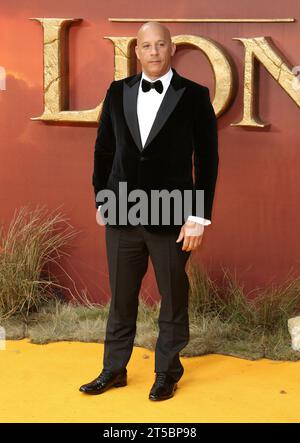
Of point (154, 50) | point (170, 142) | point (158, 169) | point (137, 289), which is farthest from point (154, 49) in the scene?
point (137, 289)

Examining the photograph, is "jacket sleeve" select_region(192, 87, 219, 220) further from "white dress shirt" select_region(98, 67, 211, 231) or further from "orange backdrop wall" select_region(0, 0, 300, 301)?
"orange backdrop wall" select_region(0, 0, 300, 301)

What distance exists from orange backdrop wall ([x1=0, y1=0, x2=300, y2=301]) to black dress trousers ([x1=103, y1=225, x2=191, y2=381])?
107 cm

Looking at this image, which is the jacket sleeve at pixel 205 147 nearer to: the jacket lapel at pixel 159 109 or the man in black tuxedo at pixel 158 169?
the man in black tuxedo at pixel 158 169

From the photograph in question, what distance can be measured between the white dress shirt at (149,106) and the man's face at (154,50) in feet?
0.17

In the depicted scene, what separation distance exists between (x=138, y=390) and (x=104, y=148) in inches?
44.3

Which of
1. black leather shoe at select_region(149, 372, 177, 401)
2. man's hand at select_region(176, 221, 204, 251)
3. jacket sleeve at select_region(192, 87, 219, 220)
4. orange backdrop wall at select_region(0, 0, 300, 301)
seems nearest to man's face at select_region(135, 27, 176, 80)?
jacket sleeve at select_region(192, 87, 219, 220)

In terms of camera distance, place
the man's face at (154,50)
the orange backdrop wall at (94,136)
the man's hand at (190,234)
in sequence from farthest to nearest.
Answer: the orange backdrop wall at (94,136) < the man's hand at (190,234) < the man's face at (154,50)

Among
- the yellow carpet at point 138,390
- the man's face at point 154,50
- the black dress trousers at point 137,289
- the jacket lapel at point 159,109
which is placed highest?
the man's face at point 154,50

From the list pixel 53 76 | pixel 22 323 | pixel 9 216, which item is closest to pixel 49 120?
pixel 53 76

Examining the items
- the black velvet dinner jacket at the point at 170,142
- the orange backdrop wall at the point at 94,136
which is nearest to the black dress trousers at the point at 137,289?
the black velvet dinner jacket at the point at 170,142

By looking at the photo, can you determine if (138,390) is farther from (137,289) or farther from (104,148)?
(104,148)

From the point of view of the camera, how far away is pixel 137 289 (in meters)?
3.76

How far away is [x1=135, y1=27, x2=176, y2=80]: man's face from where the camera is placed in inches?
136

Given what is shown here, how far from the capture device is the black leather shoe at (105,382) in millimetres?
3742
